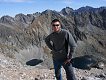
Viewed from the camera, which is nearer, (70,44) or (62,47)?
(70,44)

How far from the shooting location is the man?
8391 mm

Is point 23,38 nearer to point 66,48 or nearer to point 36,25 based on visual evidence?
point 36,25

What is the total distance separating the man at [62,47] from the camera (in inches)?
330

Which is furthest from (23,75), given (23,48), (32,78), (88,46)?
(88,46)

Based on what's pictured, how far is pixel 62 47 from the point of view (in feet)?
28.2

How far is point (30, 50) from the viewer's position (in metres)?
150

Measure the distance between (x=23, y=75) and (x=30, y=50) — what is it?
445 feet

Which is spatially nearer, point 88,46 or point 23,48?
point 23,48

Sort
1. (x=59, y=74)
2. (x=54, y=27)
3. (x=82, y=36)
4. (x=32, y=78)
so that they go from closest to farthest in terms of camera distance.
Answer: (x=54, y=27) → (x=59, y=74) → (x=32, y=78) → (x=82, y=36)

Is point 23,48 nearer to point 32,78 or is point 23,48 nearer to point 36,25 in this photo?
point 36,25

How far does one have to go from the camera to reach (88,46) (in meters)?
169

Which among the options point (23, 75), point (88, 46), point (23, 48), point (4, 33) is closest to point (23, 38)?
point (23, 48)

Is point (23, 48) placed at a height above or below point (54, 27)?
below

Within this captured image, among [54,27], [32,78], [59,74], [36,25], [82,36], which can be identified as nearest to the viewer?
[54,27]
